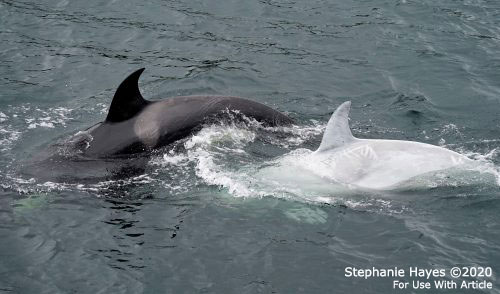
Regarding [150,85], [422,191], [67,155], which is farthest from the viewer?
[150,85]

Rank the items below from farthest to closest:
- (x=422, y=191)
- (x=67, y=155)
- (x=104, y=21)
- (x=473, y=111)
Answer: (x=104, y=21) → (x=473, y=111) → (x=67, y=155) → (x=422, y=191)

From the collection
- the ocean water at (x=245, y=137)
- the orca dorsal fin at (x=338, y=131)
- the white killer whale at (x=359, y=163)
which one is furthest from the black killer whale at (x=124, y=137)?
the orca dorsal fin at (x=338, y=131)

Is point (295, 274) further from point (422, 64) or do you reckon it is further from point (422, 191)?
point (422, 64)

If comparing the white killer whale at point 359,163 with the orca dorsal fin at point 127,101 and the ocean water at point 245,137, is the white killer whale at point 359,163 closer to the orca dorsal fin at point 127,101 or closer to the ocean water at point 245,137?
the ocean water at point 245,137

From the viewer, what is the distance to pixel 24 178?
10.6 metres

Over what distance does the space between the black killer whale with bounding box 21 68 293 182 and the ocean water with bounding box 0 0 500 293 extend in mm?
221

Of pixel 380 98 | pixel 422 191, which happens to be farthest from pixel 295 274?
pixel 380 98

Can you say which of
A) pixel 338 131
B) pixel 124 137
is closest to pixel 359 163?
pixel 338 131

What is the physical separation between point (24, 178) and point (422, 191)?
609cm

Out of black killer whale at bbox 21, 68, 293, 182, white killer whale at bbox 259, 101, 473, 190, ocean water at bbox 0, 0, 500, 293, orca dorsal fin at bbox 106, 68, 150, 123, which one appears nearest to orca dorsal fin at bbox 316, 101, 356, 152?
white killer whale at bbox 259, 101, 473, 190

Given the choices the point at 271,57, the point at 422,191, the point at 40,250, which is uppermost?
the point at 271,57

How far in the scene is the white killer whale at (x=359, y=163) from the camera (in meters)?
10.4

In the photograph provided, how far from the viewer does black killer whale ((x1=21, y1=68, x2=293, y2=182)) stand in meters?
10.9

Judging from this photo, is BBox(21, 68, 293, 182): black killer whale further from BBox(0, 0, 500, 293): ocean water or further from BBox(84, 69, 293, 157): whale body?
BBox(0, 0, 500, 293): ocean water
